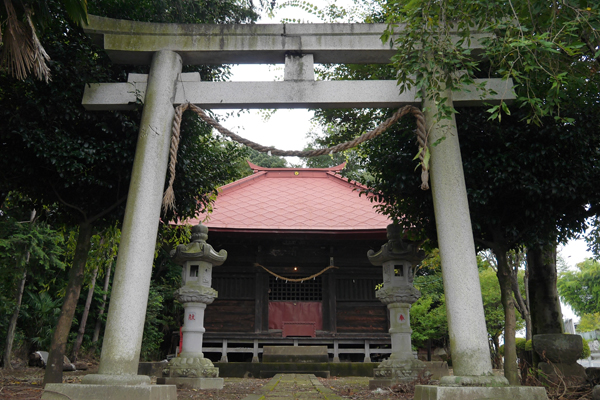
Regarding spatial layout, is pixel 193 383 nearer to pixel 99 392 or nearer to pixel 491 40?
pixel 99 392

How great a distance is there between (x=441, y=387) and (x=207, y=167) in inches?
216

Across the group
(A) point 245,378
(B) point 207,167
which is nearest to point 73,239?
(B) point 207,167

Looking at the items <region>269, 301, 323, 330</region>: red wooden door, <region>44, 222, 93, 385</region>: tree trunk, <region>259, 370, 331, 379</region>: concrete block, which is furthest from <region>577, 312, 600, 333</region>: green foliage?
<region>44, 222, 93, 385</region>: tree trunk

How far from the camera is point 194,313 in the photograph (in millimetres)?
9164

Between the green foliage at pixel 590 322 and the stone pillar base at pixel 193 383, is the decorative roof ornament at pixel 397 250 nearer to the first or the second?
the stone pillar base at pixel 193 383

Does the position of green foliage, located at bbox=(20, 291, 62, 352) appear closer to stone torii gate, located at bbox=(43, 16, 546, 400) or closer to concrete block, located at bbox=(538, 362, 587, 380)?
stone torii gate, located at bbox=(43, 16, 546, 400)

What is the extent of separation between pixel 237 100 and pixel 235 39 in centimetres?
81

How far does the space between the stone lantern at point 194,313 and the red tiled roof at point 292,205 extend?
8.22 feet

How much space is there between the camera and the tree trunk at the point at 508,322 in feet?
19.9

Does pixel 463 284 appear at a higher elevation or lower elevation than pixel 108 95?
lower

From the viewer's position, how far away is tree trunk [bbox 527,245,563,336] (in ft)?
25.3

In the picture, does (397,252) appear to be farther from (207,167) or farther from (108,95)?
(108,95)

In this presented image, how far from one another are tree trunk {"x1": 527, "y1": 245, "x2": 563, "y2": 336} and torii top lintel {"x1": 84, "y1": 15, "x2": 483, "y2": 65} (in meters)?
4.78

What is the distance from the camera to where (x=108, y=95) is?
5789mm
